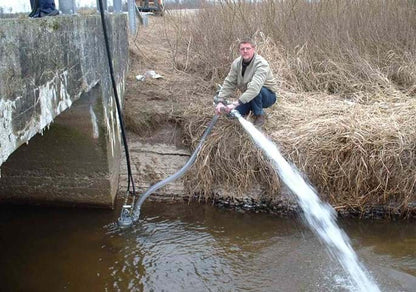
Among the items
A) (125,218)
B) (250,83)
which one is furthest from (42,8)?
(250,83)

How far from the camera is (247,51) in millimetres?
5691

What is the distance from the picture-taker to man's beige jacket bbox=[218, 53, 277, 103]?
5.70 meters

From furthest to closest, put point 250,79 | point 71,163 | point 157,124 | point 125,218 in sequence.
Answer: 1. point 157,124
2. point 250,79
3. point 71,163
4. point 125,218

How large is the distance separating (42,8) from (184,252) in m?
2.79

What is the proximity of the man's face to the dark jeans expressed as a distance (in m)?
0.54

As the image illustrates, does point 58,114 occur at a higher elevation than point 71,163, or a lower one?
higher

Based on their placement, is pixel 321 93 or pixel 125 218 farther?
pixel 321 93

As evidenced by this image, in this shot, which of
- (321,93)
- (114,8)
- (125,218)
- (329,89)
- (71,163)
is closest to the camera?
(125,218)

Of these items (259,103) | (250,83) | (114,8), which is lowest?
(259,103)

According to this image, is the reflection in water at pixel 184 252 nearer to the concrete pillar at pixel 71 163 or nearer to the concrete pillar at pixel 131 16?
the concrete pillar at pixel 71 163

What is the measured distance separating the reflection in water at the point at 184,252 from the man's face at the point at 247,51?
199 cm

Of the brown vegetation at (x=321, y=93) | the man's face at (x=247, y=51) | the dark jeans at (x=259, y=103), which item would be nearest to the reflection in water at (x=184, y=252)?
the brown vegetation at (x=321, y=93)

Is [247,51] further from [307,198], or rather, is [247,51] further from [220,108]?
[307,198]

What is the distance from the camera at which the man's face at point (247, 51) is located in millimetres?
5645
